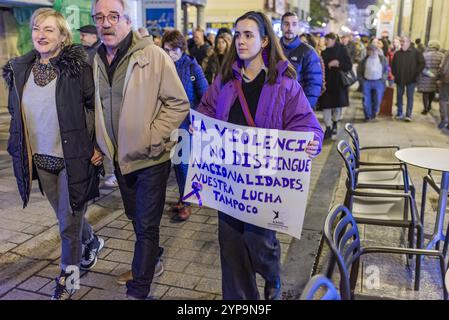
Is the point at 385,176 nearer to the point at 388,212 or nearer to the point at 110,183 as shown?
the point at 388,212

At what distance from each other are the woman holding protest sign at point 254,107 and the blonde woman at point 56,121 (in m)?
0.89

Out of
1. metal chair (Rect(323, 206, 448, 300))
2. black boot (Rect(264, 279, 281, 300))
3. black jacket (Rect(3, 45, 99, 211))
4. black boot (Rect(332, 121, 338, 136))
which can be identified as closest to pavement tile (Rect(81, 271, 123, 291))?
black jacket (Rect(3, 45, 99, 211))

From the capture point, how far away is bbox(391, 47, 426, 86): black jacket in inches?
419

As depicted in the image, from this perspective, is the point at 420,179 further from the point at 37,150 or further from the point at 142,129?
the point at 37,150

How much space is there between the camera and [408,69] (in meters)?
10.6

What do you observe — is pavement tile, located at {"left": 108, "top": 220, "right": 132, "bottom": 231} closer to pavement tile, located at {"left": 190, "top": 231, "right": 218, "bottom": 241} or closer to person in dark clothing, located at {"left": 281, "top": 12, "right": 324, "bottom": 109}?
pavement tile, located at {"left": 190, "top": 231, "right": 218, "bottom": 241}

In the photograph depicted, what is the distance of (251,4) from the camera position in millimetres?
32875

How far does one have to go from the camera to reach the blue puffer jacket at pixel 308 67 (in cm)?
548

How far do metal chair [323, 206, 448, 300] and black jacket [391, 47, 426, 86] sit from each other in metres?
8.75

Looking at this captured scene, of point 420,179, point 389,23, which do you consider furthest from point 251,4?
point 420,179

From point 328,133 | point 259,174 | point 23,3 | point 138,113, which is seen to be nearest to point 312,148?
point 259,174

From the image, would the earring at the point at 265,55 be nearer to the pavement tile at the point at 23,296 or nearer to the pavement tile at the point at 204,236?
the pavement tile at the point at 204,236

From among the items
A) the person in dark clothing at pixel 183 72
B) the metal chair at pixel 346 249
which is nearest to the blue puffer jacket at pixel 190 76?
the person in dark clothing at pixel 183 72

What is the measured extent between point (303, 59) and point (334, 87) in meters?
3.35
